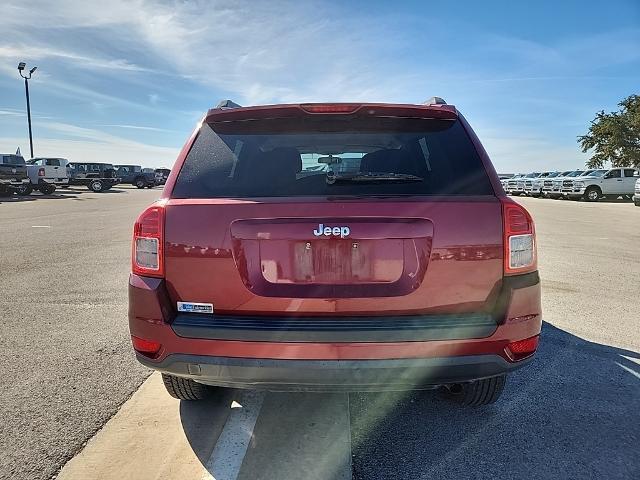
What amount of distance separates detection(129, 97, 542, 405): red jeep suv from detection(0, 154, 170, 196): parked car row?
18799 mm

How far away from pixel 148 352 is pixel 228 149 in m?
1.10

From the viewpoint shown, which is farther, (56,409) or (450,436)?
(56,409)

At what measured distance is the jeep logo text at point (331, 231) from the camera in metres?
2.17

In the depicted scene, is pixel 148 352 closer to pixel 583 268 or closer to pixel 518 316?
pixel 518 316

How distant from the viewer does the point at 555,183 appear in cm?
3158

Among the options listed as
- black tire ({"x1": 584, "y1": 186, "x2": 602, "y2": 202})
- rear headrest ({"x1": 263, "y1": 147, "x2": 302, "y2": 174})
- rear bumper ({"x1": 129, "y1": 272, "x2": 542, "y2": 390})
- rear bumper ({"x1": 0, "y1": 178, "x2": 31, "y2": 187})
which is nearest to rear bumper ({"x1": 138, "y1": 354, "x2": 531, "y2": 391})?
rear bumper ({"x1": 129, "y1": 272, "x2": 542, "y2": 390})

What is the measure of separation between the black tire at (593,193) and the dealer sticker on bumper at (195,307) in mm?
31593

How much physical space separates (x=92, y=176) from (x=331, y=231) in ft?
136

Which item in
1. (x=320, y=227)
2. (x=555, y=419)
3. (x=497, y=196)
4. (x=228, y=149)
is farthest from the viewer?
(x=555, y=419)

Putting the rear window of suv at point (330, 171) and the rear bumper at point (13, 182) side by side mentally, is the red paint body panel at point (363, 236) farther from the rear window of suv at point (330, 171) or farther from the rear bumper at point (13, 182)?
the rear bumper at point (13, 182)

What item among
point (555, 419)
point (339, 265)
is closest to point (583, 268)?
point (555, 419)

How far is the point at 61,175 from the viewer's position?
31.8m

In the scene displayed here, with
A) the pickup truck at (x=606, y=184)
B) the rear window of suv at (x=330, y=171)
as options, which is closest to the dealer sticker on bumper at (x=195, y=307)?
the rear window of suv at (x=330, y=171)

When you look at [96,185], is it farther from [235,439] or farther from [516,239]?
[516,239]
